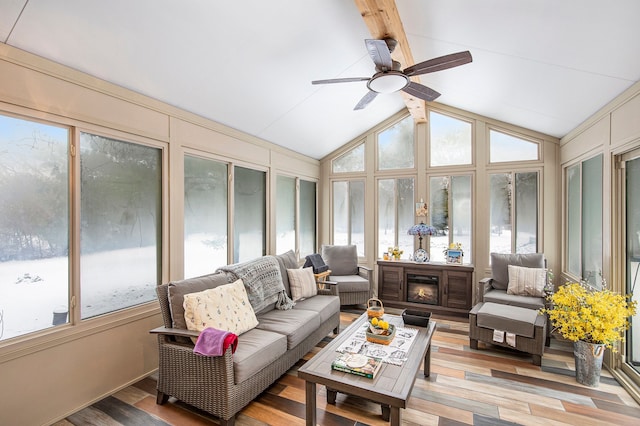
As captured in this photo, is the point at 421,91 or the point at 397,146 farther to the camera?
the point at 397,146

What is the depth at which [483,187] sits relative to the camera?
5.00 metres

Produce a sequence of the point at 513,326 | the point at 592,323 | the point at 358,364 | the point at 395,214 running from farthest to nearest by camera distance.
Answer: the point at 395,214, the point at 513,326, the point at 592,323, the point at 358,364

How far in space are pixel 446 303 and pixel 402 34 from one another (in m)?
3.80

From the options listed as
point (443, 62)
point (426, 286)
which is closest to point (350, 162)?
point (426, 286)

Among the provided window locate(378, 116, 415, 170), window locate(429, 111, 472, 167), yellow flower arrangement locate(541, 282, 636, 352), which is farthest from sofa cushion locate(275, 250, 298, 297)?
window locate(429, 111, 472, 167)

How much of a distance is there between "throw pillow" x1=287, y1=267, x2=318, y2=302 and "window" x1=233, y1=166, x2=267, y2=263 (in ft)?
2.68

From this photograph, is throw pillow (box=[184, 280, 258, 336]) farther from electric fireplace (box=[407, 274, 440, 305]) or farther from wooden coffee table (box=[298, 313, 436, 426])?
electric fireplace (box=[407, 274, 440, 305])

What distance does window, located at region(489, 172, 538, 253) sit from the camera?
15.6 ft

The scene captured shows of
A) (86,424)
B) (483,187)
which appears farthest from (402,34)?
(86,424)

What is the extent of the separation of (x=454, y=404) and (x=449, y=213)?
11.0 feet

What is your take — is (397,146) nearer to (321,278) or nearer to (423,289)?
(423,289)

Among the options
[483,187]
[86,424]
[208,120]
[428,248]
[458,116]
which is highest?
[458,116]

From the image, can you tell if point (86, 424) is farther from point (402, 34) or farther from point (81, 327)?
point (402, 34)

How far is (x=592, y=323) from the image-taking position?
8.71 ft
